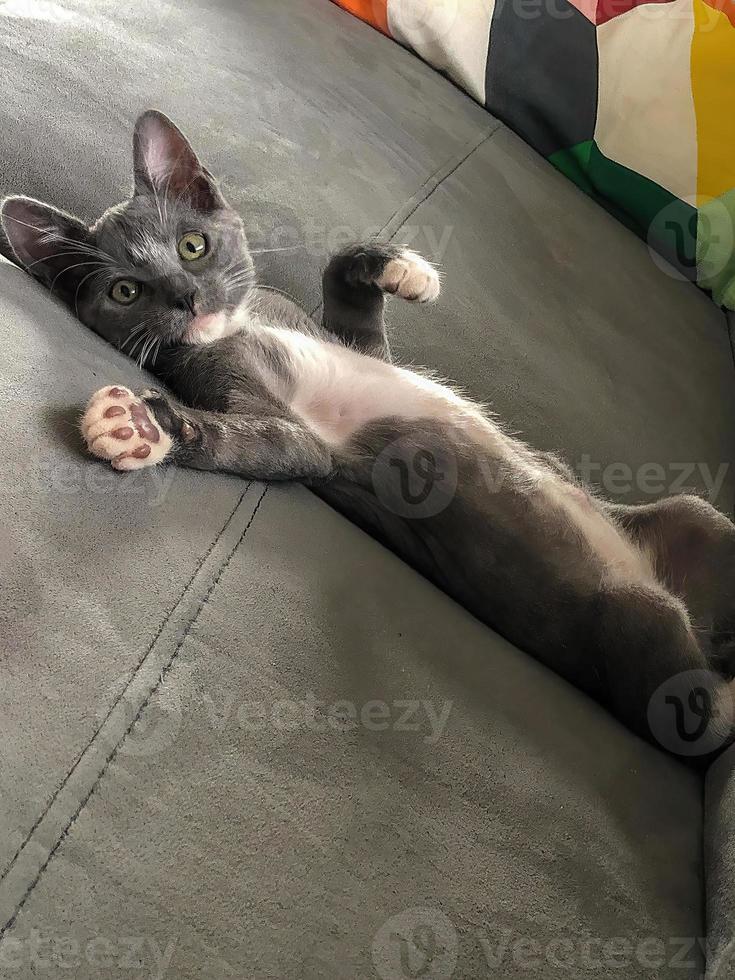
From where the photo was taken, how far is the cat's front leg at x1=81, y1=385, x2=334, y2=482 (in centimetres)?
93

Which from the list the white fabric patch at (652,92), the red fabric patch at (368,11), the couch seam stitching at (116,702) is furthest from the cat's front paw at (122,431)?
the red fabric patch at (368,11)

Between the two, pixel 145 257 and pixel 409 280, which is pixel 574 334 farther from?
pixel 145 257

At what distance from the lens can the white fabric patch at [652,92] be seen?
1.81 meters

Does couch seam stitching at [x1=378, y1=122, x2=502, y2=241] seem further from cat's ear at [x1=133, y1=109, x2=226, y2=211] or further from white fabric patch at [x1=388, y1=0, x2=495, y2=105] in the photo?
cat's ear at [x1=133, y1=109, x2=226, y2=211]

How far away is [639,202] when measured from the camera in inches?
76.6

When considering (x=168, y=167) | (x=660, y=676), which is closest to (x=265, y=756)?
(x=660, y=676)

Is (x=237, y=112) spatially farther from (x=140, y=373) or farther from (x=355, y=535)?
(x=355, y=535)

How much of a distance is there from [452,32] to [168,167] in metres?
1.01

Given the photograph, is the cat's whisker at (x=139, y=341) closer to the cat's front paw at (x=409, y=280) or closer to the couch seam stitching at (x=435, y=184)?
the cat's front paw at (x=409, y=280)

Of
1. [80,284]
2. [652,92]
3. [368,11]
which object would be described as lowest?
[80,284]

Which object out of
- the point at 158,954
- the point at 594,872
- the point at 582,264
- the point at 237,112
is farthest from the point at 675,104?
the point at 158,954

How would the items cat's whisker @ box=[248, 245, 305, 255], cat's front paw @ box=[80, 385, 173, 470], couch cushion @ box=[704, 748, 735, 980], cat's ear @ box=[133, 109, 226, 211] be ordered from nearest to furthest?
1. couch cushion @ box=[704, 748, 735, 980]
2. cat's front paw @ box=[80, 385, 173, 470]
3. cat's ear @ box=[133, 109, 226, 211]
4. cat's whisker @ box=[248, 245, 305, 255]

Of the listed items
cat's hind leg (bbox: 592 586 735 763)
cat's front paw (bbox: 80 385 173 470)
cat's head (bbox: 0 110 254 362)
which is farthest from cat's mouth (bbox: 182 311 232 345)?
cat's hind leg (bbox: 592 586 735 763)

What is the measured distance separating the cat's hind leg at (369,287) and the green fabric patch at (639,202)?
30.2 inches
